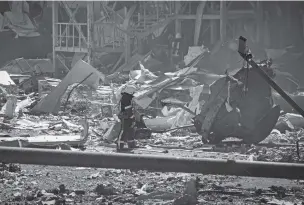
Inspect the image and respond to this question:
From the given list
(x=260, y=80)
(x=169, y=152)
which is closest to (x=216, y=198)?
(x=169, y=152)

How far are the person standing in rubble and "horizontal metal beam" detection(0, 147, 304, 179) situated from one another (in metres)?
4.70

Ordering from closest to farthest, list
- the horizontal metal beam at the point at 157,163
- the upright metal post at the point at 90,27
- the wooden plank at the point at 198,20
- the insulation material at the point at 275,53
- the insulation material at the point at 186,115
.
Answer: the horizontal metal beam at the point at 157,163 < the insulation material at the point at 186,115 < the insulation material at the point at 275,53 < the wooden plank at the point at 198,20 < the upright metal post at the point at 90,27

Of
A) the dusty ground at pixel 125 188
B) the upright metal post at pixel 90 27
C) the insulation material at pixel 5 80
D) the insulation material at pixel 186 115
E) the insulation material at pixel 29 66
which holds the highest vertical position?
the upright metal post at pixel 90 27

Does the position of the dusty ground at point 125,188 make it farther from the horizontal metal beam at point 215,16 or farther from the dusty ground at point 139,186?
the horizontal metal beam at point 215,16

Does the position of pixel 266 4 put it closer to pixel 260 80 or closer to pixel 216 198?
pixel 260 80

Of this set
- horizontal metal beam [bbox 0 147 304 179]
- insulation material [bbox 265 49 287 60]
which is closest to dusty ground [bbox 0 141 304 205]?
horizontal metal beam [bbox 0 147 304 179]

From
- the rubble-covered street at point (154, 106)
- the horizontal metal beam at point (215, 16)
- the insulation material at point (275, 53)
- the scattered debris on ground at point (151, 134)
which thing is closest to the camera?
the rubble-covered street at point (154, 106)

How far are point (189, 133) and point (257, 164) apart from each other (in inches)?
285

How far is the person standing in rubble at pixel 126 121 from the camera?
1095cm

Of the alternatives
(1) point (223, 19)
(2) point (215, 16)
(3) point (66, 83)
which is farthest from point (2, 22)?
(3) point (66, 83)

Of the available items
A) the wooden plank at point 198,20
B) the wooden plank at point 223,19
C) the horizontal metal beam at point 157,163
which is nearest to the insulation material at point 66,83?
the wooden plank at point 223,19

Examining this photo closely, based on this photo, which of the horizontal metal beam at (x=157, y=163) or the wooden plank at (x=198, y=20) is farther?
the wooden plank at (x=198, y=20)

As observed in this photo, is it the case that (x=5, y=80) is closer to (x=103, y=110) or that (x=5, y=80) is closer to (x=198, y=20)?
(x=103, y=110)

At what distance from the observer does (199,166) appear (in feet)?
19.8
